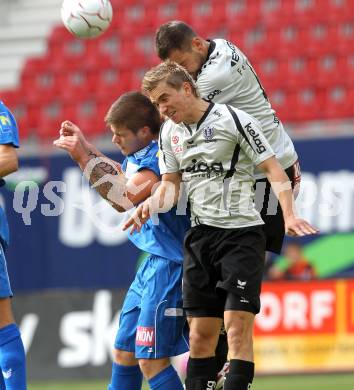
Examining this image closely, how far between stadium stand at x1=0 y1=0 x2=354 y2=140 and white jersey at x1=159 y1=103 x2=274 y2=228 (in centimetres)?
842

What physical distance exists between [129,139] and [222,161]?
0.68m

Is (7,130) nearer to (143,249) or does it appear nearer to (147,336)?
(143,249)

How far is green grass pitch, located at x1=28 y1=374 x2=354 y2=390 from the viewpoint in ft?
27.9

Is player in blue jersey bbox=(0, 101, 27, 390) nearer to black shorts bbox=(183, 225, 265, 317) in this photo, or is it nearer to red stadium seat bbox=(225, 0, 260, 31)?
black shorts bbox=(183, 225, 265, 317)

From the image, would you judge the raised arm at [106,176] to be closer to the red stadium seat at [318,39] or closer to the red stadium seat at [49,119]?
the red stadium seat at [49,119]

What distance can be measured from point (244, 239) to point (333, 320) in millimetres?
4900

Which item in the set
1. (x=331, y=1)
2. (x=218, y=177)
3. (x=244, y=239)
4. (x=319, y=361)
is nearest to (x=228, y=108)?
(x=218, y=177)

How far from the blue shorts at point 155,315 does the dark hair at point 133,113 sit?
750 mm

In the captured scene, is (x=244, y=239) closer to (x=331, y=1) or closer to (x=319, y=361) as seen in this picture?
(x=319, y=361)

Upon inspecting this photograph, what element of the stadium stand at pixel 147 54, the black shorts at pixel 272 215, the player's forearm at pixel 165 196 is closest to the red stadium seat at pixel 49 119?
the stadium stand at pixel 147 54

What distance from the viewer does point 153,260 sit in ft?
17.7

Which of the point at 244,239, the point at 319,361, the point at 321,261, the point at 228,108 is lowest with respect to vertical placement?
the point at 319,361

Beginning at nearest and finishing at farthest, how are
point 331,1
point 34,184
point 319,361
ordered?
point 319,361, point 34,184, point 331,1

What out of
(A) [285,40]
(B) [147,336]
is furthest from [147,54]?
(B) [147,336]
